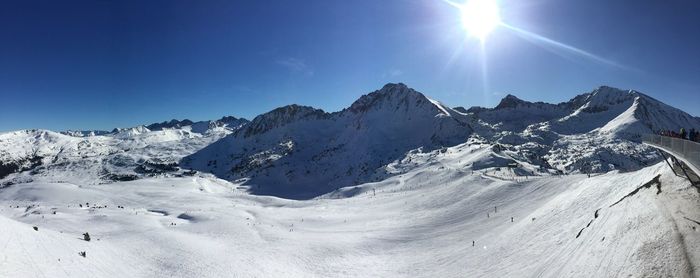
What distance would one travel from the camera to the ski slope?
669 inches

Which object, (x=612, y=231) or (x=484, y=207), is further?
(x=484, y=207)

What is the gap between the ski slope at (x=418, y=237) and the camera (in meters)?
17.0

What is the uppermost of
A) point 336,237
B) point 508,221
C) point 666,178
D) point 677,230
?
point 666,178

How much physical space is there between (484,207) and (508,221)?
27.5 ft

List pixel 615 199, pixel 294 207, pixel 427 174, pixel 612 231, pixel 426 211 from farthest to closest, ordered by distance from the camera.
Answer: pixel 427 174 < pixel 294 207 < pixel 426 211 < pixel 615 199 < pixel 612 231

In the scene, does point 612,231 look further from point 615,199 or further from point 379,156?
point 379,156

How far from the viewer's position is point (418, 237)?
140 ft

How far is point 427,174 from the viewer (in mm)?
99812

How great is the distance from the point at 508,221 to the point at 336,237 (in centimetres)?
1908

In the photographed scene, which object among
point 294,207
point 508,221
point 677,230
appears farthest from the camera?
point 294,207

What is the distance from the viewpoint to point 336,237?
151 ft

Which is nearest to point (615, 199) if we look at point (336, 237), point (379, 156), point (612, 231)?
point (612, 231)

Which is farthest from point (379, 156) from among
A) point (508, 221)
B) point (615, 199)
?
point (615, 199)

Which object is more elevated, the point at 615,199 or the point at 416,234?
the point at 615,199
